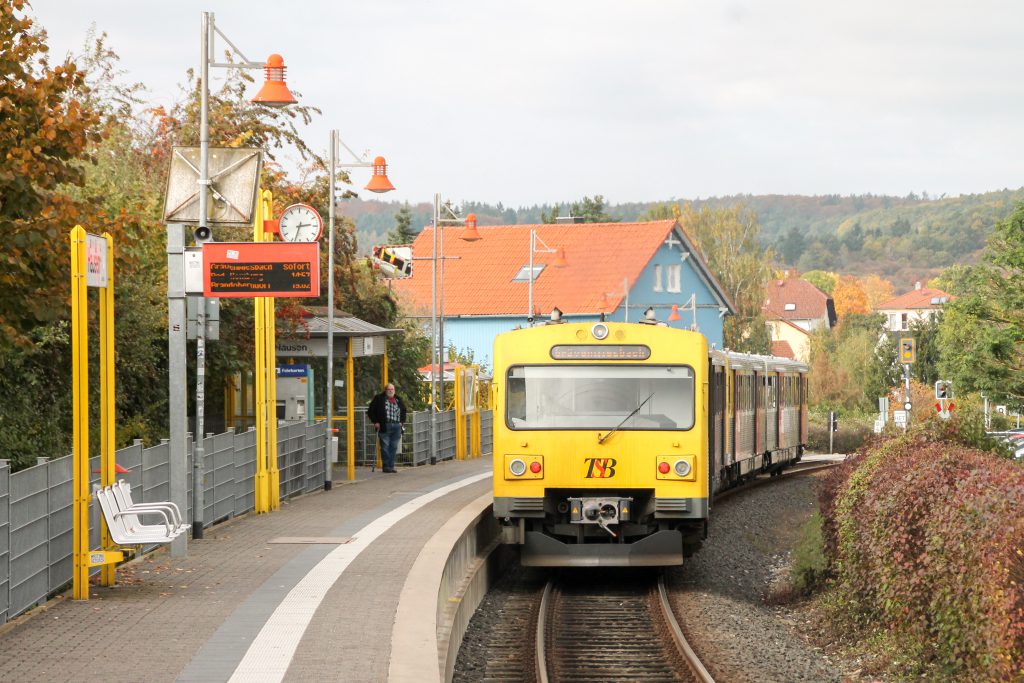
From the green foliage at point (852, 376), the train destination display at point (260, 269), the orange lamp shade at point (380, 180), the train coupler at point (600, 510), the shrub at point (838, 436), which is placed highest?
the orange lamp shade at point (380, 180)

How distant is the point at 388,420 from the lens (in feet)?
89.9

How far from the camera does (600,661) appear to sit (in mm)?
12969

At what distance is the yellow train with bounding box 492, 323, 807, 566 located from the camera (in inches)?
631

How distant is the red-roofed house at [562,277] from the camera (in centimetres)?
6228

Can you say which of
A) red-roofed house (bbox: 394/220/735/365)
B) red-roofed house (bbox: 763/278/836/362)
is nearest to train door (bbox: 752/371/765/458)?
red-roofed house (bbox: 394/220/735/365)

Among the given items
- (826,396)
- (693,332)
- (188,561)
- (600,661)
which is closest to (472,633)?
(600,661)

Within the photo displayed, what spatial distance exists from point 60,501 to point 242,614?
6.73 ft

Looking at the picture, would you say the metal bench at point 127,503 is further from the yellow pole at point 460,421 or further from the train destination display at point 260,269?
the yellow pole at point 460,421

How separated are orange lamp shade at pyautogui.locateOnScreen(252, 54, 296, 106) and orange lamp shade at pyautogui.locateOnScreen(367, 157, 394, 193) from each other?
8.11 meters

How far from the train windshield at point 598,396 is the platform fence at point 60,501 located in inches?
152

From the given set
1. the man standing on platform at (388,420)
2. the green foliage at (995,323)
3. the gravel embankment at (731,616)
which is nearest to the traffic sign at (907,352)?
the green foliage at (995,323)

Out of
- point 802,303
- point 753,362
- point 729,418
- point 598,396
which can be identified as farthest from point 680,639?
point 802,303

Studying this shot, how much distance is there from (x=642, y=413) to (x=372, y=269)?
21.1 m

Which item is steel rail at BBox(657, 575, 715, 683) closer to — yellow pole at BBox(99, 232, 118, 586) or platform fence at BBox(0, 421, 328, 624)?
yellow pole at BBox(99, 232, 118, 586)
